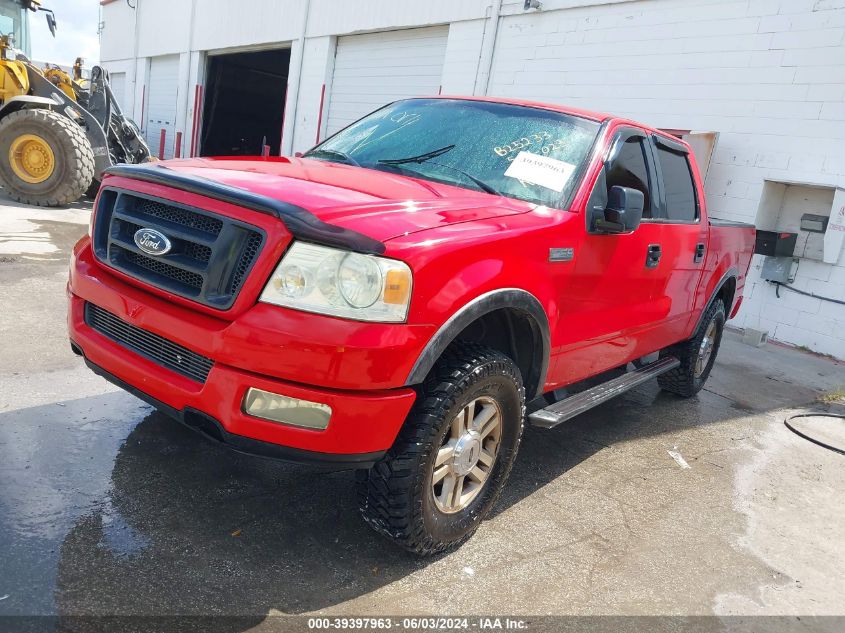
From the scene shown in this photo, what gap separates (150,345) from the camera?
2469mm

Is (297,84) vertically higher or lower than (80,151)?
higher

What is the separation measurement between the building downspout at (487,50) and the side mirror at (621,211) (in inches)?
327

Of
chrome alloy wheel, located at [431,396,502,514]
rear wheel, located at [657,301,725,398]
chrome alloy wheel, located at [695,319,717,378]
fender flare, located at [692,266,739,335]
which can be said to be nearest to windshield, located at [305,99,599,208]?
chrome alloy wheel, located at [431,396,502,514]

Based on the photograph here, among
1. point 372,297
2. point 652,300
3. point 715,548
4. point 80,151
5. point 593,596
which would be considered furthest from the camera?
point 80,151

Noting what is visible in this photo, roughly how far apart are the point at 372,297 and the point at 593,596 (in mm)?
1494

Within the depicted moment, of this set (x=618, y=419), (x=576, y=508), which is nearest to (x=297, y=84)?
(x=618, y=419)

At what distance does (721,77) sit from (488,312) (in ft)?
23.2

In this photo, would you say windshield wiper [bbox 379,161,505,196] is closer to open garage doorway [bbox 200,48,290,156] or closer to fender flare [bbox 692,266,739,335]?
fender flare [bbox 692,266,739,335]

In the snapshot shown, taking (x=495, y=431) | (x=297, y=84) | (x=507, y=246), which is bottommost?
(x=495, y=431)

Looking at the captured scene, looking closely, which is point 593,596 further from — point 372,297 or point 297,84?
point 297,84

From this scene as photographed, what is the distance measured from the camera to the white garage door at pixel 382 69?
476 inches

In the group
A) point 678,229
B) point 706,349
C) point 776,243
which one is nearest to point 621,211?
point 678,229

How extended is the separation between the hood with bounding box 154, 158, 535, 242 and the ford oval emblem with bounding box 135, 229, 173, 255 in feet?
0.92

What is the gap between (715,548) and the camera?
10.4ft
